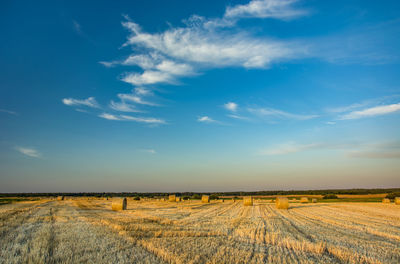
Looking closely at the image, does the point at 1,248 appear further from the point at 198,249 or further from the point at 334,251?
the point at 334,251

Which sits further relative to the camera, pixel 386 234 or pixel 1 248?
pixel 386 234

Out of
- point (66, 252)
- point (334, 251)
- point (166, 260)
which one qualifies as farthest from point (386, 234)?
point (66, 252)

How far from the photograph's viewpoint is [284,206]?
27.7 m

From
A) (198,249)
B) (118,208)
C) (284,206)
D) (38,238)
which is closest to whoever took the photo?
(198,249)

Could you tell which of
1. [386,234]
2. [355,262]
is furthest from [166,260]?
[386,234]

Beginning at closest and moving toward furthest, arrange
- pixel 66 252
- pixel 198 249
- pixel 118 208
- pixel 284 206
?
pixel 66 252, pixel 198 249, pixel 118 208, pixel 284 206

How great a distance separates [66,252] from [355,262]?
6.63m

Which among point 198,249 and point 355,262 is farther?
point 198,249

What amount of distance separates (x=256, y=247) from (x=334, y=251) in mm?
1957

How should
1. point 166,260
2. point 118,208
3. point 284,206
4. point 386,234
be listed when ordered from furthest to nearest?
point 284,206 → point 118,208 → point 386,234 → point 166,260

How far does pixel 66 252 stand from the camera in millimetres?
6504

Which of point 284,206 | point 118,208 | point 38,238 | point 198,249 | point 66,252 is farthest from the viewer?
point 284,206

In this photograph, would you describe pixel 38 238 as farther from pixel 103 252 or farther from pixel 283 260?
pixel 283 260

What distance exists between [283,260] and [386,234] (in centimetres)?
637
